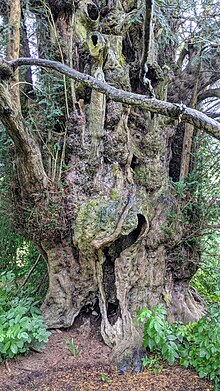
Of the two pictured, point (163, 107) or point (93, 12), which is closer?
point (163, 107)

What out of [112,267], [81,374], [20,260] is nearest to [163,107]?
[112,267]

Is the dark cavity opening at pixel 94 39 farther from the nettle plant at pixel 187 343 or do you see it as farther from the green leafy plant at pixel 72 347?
the green leafy plant at pixel 72 347

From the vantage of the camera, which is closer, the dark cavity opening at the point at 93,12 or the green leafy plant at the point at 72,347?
the green leafy plant at the point at 72,347

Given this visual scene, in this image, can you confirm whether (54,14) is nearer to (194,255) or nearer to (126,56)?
(126,56)

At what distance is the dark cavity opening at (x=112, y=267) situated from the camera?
263 centimetres

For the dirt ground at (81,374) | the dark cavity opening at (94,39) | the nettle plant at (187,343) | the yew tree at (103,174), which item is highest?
the dark cavity opening at (94,39)

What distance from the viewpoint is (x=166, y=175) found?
2953 millimetres

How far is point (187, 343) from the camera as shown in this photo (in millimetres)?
2422

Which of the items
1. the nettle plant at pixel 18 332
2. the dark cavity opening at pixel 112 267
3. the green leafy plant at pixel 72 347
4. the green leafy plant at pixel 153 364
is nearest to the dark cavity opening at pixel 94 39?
the dark cavity opening at pixel 112 267

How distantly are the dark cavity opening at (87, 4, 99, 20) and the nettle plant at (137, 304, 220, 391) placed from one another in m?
2.69

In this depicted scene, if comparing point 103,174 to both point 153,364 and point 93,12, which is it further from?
point 153,364

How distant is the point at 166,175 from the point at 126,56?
128 centimetres

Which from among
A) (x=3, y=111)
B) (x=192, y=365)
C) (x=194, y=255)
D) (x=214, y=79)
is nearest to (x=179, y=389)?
(x=192, y=365)

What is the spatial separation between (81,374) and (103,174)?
5.48ft
